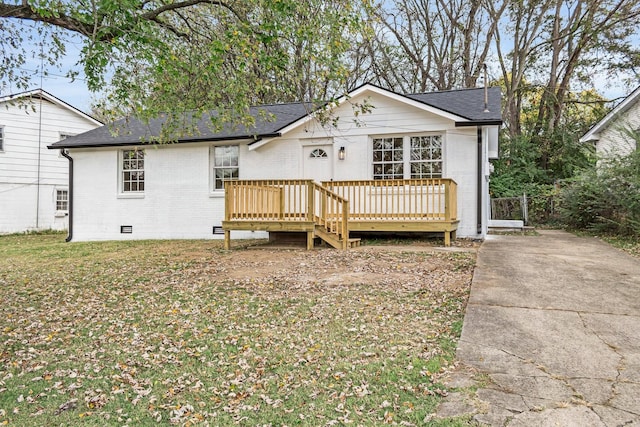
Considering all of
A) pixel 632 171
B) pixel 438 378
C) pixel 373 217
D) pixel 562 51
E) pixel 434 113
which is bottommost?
pixel 438 378

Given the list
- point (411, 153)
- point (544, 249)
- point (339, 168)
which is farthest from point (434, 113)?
point (544, 249)

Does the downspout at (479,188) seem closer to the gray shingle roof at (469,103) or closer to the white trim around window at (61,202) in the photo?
the gray shingle roof at (469,103)

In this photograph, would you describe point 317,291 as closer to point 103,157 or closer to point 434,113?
point 434,113

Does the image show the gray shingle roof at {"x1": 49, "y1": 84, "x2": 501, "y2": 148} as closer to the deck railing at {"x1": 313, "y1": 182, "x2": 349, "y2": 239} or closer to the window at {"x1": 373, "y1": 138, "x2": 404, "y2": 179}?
the window at {"x1": 373, "y1": 138, "x2": 404, "y2": 179}

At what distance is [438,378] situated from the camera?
314 centimetres

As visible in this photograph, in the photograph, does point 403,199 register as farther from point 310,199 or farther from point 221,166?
point 221,166

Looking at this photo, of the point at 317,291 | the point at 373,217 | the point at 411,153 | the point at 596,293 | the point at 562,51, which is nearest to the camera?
the point at 596,293

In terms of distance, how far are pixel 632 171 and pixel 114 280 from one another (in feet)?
37.6

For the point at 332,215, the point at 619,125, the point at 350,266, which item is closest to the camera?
the point at 350,266

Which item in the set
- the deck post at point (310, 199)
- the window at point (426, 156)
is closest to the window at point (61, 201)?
the deck post at point (310, 199)

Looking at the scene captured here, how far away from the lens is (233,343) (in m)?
4.09

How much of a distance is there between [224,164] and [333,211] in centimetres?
435

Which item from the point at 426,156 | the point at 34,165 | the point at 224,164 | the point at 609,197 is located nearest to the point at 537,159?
the point at 609,197

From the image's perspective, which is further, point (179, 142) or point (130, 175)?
point (130, 175)
